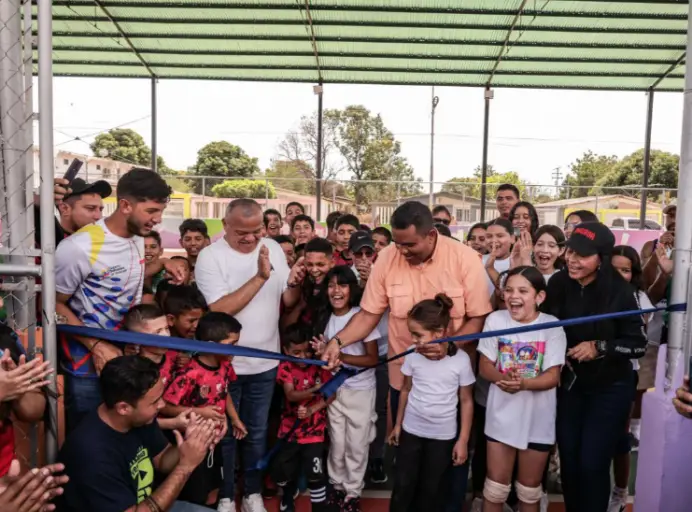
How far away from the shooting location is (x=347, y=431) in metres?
3.41

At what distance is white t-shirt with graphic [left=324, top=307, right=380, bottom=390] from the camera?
3406 millimetres

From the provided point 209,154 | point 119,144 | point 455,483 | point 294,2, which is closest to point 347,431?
point 455,483

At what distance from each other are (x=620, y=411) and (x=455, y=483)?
977mm

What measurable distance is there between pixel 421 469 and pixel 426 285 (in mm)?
1024

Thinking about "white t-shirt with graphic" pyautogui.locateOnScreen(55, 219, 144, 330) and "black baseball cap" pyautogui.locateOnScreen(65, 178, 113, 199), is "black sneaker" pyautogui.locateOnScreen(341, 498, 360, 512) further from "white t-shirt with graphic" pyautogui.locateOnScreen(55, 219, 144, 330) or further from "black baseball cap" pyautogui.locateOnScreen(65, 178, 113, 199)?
"black baseball cap" pyautogui.locateOnScreen(65, 178, 113, 199)

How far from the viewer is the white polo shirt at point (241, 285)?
3.32 metres

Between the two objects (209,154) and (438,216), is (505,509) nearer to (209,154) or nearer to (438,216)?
(438,216)

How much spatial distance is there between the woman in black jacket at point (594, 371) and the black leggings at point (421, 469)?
69cm

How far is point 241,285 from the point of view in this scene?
3371 mm

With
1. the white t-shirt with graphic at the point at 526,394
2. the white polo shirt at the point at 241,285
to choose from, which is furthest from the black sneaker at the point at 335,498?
the white t-shirt with graphic at the point at 526,394

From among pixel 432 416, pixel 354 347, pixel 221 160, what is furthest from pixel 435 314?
pixel 221 160

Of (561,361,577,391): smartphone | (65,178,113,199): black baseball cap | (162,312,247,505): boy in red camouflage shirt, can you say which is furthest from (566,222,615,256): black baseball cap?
(65,178,113,199): black baseball cap

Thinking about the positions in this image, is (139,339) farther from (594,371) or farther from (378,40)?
(378,40)

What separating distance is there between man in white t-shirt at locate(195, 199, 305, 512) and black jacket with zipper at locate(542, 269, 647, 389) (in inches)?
64.7
